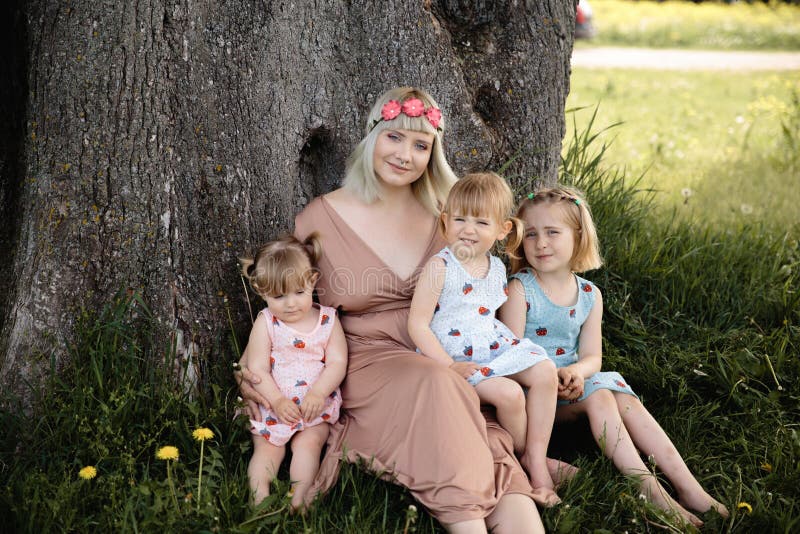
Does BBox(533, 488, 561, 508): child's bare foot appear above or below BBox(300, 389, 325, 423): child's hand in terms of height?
below

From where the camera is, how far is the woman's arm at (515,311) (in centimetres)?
313

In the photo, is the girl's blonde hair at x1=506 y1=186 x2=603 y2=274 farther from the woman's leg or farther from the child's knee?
the woman's leg

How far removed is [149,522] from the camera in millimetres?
2332

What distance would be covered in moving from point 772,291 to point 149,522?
10.4 feet

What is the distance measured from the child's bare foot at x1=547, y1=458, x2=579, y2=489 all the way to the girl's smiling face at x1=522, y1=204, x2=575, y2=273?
77 centimetres

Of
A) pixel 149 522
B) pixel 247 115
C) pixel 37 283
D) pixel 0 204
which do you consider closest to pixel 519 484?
pixel 149 522

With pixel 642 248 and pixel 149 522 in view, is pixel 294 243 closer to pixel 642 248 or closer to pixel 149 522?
pixel 149 522

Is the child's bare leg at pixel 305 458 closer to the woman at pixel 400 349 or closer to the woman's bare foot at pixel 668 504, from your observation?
the woman at pixel 400 349

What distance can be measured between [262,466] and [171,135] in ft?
4.11

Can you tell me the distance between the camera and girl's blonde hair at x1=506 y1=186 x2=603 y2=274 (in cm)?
314

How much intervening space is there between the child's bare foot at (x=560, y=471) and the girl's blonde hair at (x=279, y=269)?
1.15 metres

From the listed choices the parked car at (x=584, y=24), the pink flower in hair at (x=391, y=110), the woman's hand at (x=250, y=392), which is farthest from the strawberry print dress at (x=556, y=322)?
the parked car at (x=584, y=24)

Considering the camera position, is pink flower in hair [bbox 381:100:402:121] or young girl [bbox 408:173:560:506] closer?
young girl [bbox 408:173:560:506]

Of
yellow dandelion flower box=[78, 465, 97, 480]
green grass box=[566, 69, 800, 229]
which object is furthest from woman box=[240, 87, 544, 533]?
green grass box=[566, 69, 800, 229]
